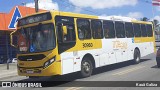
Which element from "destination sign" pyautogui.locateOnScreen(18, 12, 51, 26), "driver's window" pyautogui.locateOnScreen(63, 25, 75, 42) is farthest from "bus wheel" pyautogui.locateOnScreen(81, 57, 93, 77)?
"destination sign" pyautogui.locateOnScreen(18, 12, 51, 26)

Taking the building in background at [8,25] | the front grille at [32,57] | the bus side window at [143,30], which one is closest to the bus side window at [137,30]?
the bus side window at [143,30]

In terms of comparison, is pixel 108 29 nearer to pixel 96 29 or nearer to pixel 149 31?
pixel 96 29

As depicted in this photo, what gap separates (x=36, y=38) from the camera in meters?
14.0

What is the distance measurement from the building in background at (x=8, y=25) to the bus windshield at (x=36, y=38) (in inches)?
528

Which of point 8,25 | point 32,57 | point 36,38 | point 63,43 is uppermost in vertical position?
point 8,25

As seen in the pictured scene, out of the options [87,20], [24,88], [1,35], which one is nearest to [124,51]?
[87,20]

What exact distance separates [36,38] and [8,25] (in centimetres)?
1484

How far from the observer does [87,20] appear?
53.0 ft

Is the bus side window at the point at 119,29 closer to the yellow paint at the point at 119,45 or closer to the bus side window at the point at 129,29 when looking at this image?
the yellow paint at the point at 119,45

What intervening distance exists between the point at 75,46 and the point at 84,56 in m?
1.06

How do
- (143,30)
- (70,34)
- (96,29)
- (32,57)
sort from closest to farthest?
(32,57)
(70,34)
(96,29)
(143,30)

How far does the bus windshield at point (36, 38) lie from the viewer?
13.7 metres

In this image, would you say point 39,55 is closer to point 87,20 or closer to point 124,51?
point 87,20

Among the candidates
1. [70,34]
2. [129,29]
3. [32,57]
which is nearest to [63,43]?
[70,34]
